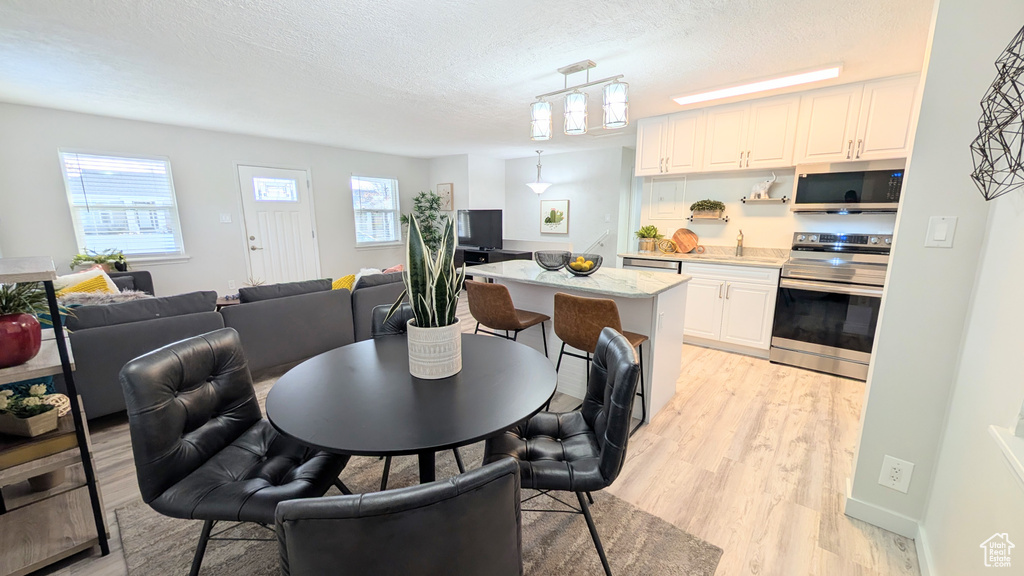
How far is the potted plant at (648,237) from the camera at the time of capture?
169 inches

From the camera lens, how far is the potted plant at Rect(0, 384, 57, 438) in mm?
1328

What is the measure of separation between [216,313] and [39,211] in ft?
10.3

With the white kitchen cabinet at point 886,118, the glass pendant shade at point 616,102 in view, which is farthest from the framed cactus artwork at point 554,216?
the glass pendant shade at point 616,102

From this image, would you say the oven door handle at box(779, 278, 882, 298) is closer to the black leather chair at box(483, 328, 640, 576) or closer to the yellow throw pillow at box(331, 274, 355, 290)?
the black leather chair at box(483, 328, 640, 576)

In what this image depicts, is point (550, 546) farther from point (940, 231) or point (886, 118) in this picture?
point (886, 118)

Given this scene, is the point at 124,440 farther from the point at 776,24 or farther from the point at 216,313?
the point at 776,24

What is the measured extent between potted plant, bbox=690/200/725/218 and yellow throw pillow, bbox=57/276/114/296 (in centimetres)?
521

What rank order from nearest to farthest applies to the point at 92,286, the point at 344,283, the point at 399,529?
1. the point at 399,529
2. the point at 92,286
3. the point at 344,283

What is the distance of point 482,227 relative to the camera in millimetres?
6840

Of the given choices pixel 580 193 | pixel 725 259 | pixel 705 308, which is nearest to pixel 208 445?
pixel 705 308

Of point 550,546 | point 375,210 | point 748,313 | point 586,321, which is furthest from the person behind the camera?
point 375,210

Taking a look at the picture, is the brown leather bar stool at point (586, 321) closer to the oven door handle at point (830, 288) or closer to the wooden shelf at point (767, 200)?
the oven door handle at point (830, 288)

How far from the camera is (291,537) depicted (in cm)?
60

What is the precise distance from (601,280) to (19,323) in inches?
99.7
